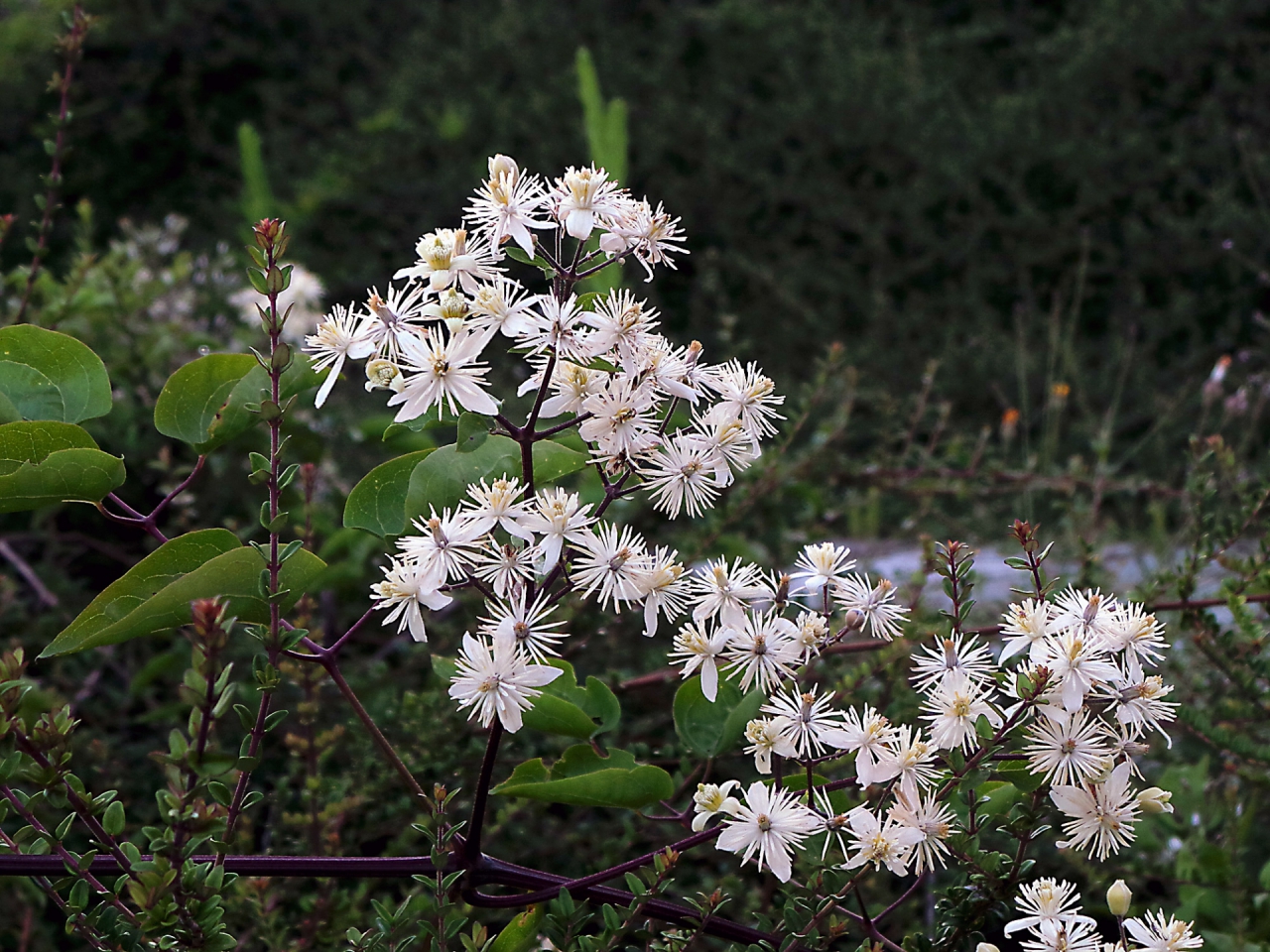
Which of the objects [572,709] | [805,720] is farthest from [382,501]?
[805,720]

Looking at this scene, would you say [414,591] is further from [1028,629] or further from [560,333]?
[1028,629]

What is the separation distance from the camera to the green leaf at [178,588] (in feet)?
1.90

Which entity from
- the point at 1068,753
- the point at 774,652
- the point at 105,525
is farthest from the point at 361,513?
the point at 105,525

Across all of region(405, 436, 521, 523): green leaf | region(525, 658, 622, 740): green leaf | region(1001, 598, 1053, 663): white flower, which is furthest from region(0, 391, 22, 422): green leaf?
region(1001, 598, 1053, 663): white flower

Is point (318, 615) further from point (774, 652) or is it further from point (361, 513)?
point (774, 652)

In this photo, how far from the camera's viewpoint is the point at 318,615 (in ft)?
5.50

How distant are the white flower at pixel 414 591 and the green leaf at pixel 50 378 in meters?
0.24

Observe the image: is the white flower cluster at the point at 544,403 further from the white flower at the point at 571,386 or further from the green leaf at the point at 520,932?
the green leaf at the point at 520,932

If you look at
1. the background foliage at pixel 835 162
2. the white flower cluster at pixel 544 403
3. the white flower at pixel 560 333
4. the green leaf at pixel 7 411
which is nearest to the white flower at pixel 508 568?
the white flower cluster at pixel 544 403

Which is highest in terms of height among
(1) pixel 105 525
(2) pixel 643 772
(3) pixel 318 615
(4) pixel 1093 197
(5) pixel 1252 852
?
(4) pixel 1093 197

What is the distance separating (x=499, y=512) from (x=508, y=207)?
0.18 meters

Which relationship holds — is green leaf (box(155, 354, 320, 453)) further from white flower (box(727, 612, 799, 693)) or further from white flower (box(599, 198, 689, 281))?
white flower (box(727, 612, 799, 693))

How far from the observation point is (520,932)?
0.64 metres

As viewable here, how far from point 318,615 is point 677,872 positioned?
0.66m
